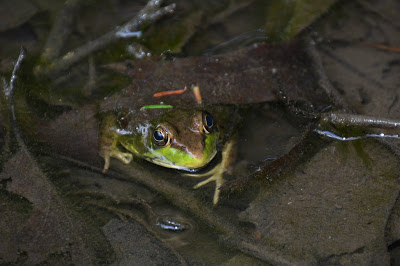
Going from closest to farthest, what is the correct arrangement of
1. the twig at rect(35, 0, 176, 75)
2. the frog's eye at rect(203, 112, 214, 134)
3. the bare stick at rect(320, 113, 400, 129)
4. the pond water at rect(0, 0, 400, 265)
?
the pond water at rect(0, 0, 400, 265) < the bare stick at rect(320, 113, 400, 129) < the frog's eye at rect(203, 112, 214, 134) < the twig at rect(35, 0, 176, 75)

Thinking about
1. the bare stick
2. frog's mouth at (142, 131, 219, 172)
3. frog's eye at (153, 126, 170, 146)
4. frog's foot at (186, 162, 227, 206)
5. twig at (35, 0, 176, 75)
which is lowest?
frog's foot at (186, 162, 227, 206)

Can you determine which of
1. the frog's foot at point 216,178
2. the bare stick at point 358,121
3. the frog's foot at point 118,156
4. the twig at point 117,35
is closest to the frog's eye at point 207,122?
the frog's foot at point 216,178

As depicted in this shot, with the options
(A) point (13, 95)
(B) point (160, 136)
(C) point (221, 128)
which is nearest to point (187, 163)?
(B) point (160, 136)

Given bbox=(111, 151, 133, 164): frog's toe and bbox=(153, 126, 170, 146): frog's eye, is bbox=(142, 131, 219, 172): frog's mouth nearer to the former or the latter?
bbox=(153, 126, 170, 146): frog's eye

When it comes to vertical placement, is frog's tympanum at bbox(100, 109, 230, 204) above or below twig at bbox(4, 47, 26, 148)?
below

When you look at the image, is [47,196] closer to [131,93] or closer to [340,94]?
[131,93]

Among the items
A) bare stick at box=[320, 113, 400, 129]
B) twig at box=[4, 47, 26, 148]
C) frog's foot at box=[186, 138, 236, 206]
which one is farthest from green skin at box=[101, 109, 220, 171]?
bare stick at box=[320, 113, 400, 129]

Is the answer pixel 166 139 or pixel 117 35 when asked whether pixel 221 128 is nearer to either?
pixel 166 139

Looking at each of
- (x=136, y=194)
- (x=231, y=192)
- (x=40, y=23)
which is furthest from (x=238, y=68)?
(x=40, y=23)
